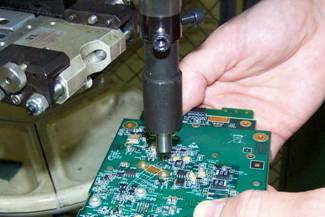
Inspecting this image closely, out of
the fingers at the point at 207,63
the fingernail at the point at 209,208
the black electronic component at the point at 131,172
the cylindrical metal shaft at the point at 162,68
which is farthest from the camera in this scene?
the fingers at the point at 207,63

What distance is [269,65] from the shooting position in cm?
115

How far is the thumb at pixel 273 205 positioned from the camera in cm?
70

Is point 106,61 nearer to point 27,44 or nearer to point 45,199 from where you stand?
point 27,44

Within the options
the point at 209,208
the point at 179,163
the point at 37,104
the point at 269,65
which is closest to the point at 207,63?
the point at 269,65

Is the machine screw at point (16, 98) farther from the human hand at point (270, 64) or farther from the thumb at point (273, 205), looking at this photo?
the human hand at point (270, 64)

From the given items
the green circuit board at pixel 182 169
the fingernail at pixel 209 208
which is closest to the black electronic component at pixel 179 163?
the green circuit board at pixel 182 169

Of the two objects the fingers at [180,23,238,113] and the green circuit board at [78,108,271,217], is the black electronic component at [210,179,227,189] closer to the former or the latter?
the green circuit board at [78,108,271,217]

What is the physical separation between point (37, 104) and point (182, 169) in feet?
0.92

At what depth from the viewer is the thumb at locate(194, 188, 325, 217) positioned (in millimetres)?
697

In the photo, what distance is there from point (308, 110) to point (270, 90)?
8 centimetres

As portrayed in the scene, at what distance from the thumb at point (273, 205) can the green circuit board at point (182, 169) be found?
78 mm

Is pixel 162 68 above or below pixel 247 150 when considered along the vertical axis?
above

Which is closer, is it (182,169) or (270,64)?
(182,169)

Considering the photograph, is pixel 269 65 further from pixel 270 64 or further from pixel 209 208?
pixel 209 208
